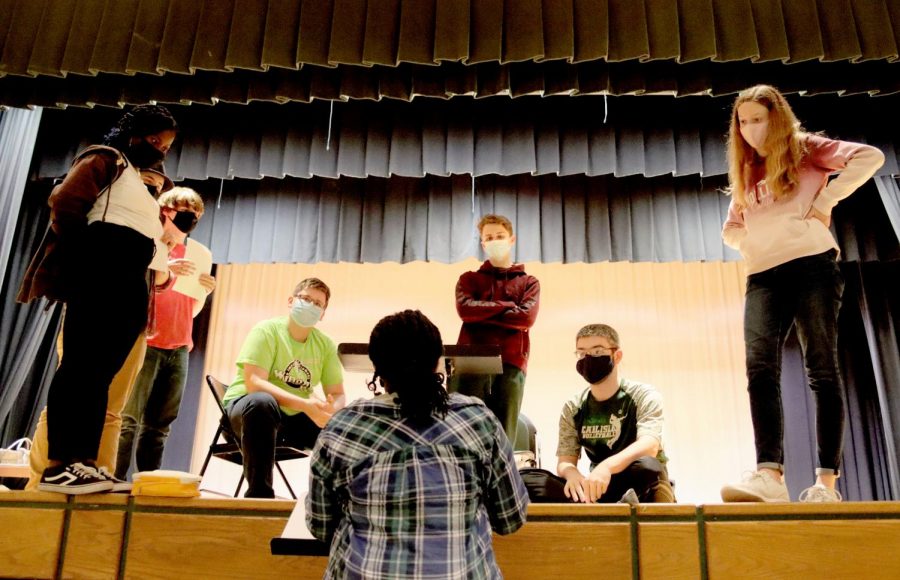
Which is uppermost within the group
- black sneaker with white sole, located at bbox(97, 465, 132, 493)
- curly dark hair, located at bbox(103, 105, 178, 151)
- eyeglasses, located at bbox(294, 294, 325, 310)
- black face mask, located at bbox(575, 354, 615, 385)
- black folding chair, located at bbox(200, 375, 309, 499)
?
curly dark hair, located at bbox(103, 105, 178, 151)

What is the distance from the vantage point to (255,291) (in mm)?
6324

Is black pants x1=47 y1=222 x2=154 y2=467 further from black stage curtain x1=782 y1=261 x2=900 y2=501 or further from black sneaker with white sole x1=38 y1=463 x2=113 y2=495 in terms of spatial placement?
black stage curtain x1=782 y1=261 x2=900 y2=501

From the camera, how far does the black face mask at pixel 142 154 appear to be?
87.4 inches

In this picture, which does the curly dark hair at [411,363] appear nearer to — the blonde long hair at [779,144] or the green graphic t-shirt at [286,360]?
the blonde long hair at [779,144]

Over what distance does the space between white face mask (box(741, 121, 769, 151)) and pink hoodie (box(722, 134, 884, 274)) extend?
122 mm

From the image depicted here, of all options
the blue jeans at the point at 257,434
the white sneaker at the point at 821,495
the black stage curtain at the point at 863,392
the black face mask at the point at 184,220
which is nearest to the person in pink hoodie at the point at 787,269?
the white sneaker at the point at 821,495

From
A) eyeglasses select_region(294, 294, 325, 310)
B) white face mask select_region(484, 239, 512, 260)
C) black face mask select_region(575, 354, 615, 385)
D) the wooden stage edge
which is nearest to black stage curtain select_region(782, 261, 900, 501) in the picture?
white face mask select_region(484, 239, 512, 260)

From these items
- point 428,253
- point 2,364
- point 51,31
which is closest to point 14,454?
point 2,364

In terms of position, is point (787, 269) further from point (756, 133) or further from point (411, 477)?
point (411, 477)

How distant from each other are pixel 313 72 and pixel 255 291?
103 inches

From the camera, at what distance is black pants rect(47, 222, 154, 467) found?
190cm

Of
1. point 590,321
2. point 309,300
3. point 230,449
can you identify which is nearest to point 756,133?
point 309,300

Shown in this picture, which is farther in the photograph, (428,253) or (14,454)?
(428,253)

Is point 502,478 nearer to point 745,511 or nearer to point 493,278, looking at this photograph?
point 745,511
